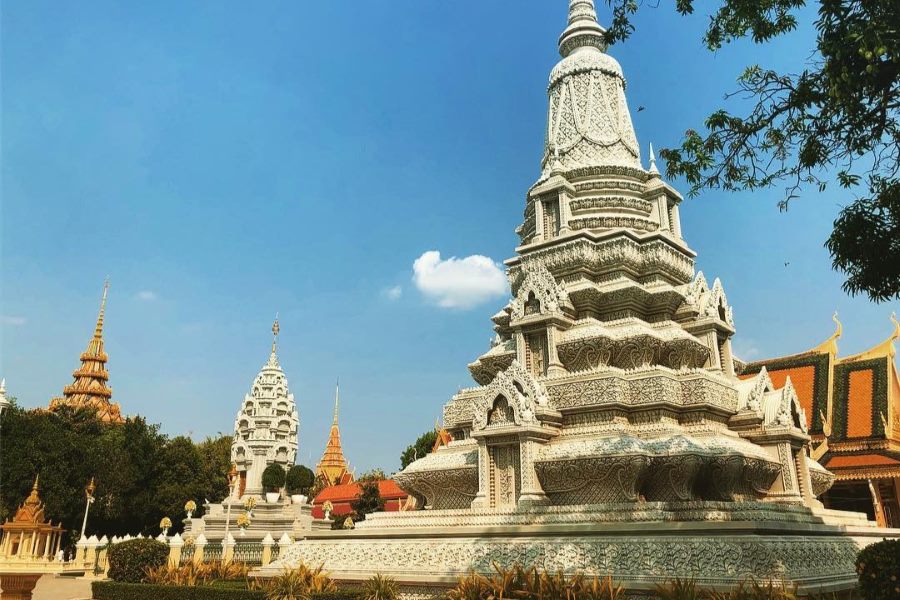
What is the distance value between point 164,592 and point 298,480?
34568 mm

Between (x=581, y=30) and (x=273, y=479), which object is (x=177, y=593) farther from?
(x=273, y=479)

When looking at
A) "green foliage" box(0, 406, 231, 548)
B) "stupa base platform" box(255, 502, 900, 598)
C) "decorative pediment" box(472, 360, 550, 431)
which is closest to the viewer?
"stupa base platform" box(255, 502, 900, 598)

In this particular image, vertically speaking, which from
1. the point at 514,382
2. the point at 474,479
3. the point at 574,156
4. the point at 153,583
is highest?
the point at 574,156

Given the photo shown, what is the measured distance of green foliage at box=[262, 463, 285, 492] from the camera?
48.4m

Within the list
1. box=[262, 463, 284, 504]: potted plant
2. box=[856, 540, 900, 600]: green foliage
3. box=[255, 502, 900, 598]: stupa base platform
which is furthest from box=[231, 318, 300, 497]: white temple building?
box=[856, 540, 900, 600]: green foliage

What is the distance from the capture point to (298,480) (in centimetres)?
4834

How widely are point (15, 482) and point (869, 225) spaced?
37599 millimetres

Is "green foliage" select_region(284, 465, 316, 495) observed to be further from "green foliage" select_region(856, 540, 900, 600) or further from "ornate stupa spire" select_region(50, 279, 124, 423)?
"green foliage" select_region(856, 540, 900, 600)

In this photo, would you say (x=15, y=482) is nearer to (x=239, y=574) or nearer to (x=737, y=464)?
(x=239, y=574)

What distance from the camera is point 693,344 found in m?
16.6

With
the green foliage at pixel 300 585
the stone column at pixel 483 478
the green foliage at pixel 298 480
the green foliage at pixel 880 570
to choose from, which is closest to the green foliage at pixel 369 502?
the green foliage at pixel 298 480

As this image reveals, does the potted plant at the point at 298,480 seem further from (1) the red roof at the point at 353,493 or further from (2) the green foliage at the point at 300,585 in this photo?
(2) the green foliage at the point at 300,585

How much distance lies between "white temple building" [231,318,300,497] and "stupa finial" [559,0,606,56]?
129 feet

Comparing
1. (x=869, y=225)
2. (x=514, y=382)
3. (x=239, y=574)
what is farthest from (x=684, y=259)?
(x=239, y=574)
